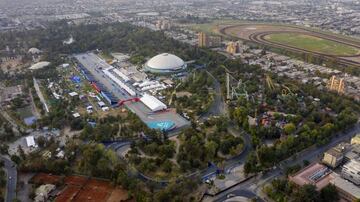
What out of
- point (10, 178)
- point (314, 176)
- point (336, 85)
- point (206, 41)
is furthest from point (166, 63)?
point (314, 176)

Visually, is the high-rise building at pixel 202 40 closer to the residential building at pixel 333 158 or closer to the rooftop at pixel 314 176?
the residential building at pixel 333 158

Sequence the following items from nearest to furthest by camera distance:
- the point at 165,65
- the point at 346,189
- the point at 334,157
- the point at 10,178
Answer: the point at 346,189
the point at 10,178
the point at 334,157
the point at 165,65

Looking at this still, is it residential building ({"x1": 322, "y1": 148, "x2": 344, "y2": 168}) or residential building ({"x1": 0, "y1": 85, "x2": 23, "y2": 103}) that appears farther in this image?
residential building ({"x1": 0, "y1": 85, "x2": 23, "y2": 103})

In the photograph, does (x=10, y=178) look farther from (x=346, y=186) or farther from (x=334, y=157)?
(x=334, y=157)

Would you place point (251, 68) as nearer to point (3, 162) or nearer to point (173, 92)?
point (173, 92)

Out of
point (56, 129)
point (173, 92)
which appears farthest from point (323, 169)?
point (56, 129)

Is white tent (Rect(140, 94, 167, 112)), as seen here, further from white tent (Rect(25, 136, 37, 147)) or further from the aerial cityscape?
white tent (Rect(25, 136, 37, 147))

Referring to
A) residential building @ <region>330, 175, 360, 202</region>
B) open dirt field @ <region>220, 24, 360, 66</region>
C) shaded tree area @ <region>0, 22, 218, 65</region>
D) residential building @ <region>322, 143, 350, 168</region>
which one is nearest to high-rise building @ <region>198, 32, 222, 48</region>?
shaded tree area @ <region>0, 22, 218, 65</region>

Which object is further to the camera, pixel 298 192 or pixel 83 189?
pixel 83 189
